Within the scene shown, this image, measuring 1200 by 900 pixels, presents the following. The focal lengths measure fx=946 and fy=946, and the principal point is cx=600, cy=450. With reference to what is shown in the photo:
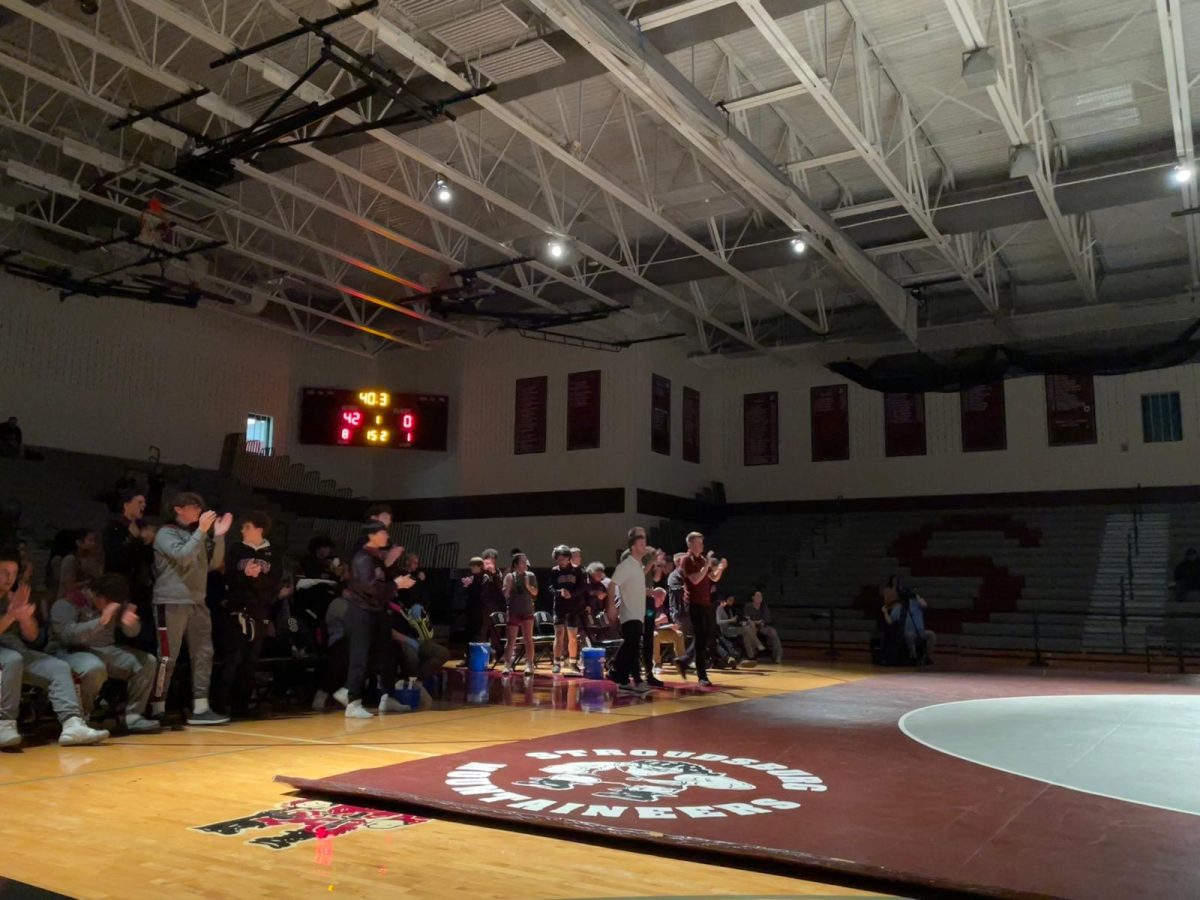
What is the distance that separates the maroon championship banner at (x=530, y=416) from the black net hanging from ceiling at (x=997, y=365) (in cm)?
628

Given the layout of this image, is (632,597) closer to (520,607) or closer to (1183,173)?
(520,607)

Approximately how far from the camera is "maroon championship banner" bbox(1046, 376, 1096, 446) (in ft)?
63.1

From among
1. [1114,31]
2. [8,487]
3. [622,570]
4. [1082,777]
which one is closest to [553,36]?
[622,570]

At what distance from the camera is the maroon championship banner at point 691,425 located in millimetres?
21719

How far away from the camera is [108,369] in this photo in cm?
1770

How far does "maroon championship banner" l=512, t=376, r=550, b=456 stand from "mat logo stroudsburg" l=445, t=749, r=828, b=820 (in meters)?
15.2

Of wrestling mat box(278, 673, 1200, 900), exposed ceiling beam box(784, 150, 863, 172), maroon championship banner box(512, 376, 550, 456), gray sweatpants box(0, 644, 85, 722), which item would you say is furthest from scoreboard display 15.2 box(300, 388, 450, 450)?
gray sweatpants box(0, 644, 85, 722)

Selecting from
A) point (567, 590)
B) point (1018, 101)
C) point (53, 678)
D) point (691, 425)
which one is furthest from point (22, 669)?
point (691, 425)

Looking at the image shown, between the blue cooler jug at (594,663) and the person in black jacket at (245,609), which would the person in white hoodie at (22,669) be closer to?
the person in black jacket at (245,609)

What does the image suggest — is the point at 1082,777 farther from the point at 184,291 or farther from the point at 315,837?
the point at 184,291

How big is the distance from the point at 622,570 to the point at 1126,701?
491 centimetres

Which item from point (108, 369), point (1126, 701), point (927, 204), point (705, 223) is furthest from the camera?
point (108, 369)

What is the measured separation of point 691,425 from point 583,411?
3065mm

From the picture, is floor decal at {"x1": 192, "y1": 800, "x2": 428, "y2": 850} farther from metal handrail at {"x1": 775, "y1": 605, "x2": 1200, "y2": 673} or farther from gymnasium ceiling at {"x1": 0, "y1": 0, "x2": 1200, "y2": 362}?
metal handrail at {"x1": 775, "y1": 605, "x2": 1200, "y2": 673}
